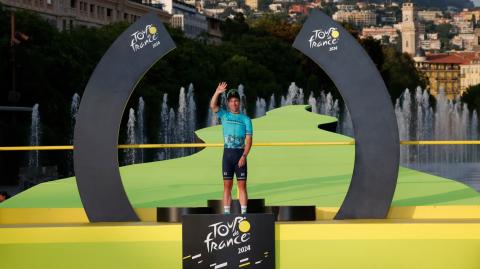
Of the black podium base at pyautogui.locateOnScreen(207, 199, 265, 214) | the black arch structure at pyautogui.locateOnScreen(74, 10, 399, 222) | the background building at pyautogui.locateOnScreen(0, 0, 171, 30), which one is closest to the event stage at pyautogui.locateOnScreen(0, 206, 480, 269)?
the black arch structure at pyautogui.locateOnScreen(74, 10, 399, 222)

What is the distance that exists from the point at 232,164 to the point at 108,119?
1.46 meters

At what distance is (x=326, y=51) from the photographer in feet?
43.9

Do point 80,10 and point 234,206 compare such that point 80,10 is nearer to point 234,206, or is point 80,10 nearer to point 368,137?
point 234,206

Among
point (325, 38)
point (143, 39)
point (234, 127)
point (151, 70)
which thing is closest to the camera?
point (234, 127)

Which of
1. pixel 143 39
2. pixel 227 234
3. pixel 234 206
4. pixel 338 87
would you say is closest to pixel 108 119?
pixel 143 39

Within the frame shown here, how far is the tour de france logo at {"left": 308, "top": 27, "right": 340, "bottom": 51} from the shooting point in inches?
525

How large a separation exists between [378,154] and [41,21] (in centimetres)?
4961

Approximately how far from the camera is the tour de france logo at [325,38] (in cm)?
1334

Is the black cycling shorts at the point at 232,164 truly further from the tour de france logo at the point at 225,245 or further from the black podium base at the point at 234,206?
the tour de france logo at the point at 225,245

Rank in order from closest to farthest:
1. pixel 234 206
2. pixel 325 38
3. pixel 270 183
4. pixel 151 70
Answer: pixel 325 38 → pixel 234 206 → pixel 270 183 → pixel 151 70

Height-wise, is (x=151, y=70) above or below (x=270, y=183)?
above

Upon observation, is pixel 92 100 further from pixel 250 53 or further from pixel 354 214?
pixel 250 53

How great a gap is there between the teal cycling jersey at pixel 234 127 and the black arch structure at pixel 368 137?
107 centimetres

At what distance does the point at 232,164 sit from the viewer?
42.3 feet
